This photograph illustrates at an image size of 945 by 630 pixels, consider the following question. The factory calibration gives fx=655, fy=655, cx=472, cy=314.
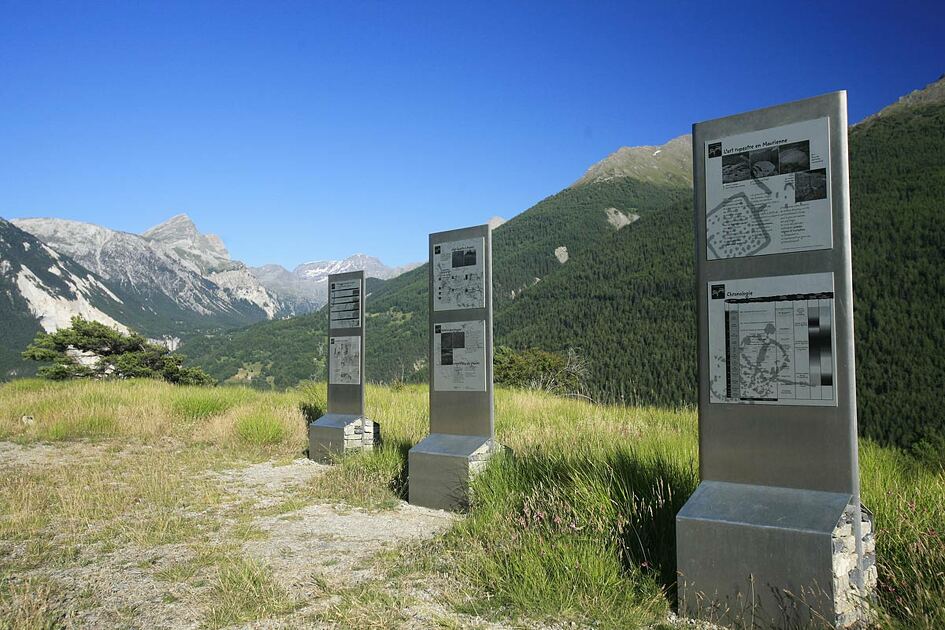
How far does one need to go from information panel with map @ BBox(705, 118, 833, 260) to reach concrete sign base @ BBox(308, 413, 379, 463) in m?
6.73

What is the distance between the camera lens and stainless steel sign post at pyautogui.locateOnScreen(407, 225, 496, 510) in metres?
6.69

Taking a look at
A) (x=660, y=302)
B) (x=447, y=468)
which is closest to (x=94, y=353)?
(x=447, y=468)

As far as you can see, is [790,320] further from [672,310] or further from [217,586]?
[672,310]

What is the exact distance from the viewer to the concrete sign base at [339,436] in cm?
947

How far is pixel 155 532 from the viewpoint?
5.77 metres

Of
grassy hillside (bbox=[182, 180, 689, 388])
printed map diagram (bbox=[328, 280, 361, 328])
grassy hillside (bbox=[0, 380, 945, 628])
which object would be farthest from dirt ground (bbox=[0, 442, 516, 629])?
grassy hillside (bbox=[182, 180, 689, 388])

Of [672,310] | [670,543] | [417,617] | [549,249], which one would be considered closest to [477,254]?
[670,543]

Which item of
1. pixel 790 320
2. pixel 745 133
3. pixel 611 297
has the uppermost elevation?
pixel 611 297

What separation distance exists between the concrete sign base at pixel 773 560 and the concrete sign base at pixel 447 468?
312 cm

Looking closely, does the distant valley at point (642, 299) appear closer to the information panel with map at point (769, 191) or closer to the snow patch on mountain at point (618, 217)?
the snow patch on mountain at point (618, 217)

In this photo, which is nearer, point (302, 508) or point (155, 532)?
point (155, 532)

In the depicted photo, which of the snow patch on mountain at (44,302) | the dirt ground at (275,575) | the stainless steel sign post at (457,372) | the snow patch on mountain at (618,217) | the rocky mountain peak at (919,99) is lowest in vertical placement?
the dirt ground at (275,575)

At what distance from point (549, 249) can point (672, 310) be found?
6202 cm

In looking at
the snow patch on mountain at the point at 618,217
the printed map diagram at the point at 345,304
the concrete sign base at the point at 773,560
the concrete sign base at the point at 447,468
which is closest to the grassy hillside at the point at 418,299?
the snow patch on mountain at the point at 618,217
